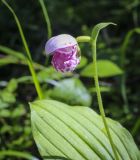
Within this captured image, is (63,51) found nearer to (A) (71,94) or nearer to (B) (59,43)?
(B) (59,43)

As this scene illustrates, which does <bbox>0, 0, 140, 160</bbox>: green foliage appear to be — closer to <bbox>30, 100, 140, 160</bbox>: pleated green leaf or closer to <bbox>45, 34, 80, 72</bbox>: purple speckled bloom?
<bbox>30, 100, 140, 160</bbox>: pleated green leaf

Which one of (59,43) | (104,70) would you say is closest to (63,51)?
(59,43)

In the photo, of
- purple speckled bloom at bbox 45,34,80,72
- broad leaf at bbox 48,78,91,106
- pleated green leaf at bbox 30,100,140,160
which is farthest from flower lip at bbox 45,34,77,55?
broad leaf at bbox 48,78,91,106

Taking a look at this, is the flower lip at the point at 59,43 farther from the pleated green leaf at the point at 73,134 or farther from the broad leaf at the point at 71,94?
the broad leaf at the point at 71,94

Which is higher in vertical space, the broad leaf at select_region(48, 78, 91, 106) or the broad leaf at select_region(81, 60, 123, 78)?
the broad leaf at select_region(81, 60, 123, 78)

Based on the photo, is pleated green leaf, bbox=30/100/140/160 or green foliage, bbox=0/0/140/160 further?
green foliage, bbox=0/0/140/160

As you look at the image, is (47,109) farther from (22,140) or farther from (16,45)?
(16,45)
